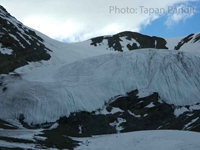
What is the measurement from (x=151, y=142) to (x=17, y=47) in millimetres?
43810

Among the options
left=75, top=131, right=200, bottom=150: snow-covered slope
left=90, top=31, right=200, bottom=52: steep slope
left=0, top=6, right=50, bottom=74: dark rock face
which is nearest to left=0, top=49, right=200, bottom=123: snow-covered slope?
left=0, top=6, right=50, bottom=74: dark rock face

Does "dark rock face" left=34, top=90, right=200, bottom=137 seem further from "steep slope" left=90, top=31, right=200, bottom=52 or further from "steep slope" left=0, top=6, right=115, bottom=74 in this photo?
"steep slope" left=90, top=31, right=200, bottom=52

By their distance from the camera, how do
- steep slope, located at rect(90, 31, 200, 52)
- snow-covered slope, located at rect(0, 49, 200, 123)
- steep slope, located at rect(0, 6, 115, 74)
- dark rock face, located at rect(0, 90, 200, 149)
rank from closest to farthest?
dark rock face, located at rect(0, 90, 200, 149)
snow-covered slope, located at rect(0, 49, 200, 123)
steep slope, located at rect(0, 6, 115, 74)
steep slope, located at rect(90, 31, 200, 52)

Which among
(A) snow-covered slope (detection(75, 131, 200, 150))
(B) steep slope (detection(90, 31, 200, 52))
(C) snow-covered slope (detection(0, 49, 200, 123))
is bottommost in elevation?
(A) snow-covered slope (detection(75, 131, 200, 150))

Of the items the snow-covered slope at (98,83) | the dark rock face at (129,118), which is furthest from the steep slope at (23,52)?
the dark rock face at (129,118)

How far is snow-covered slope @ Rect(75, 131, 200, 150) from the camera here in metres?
18.5

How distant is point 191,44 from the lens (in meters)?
98.0

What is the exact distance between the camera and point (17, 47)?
57.9 meters

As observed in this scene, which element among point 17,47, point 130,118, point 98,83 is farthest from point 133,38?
point 130,118

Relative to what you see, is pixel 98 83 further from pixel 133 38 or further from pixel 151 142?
pixel 133 38

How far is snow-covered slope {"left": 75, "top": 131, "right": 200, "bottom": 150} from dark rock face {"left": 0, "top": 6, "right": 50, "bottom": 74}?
30.0 m

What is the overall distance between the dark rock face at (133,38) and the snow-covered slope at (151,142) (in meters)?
78.8

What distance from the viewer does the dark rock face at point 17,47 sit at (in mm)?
51556

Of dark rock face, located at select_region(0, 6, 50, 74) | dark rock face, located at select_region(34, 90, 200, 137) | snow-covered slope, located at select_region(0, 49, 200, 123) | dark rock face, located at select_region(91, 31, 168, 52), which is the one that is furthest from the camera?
dark rock face, located at select_region(91, 31, 168, 52)
